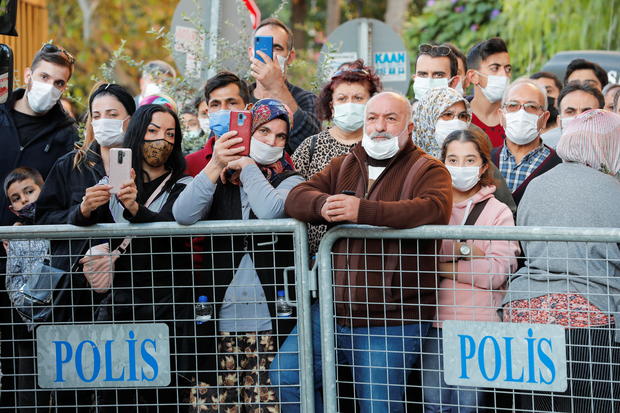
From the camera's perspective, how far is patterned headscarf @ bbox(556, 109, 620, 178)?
5156 mm

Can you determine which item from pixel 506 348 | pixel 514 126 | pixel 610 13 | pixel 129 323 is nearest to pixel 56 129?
pixel 129 323

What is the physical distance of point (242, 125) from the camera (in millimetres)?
5234

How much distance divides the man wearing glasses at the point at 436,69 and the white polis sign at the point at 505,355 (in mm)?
2889

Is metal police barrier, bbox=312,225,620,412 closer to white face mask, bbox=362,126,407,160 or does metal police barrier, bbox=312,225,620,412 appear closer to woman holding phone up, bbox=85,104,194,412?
white face mask, bbox=362,126,407,160

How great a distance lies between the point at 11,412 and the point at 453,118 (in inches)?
127

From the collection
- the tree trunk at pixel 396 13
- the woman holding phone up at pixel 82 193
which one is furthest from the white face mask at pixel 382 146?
the tree trunk at pixel 396 13

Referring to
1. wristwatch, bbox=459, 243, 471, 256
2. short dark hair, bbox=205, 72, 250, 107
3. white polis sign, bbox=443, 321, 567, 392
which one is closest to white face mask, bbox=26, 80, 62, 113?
short dark hair, bbox=205, 72, 250, 107

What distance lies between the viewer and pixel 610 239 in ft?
14.5

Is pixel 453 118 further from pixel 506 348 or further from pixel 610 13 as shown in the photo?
pixel 610 13

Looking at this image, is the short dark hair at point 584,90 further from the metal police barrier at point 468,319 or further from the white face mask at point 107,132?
the white face mask at point 107,132

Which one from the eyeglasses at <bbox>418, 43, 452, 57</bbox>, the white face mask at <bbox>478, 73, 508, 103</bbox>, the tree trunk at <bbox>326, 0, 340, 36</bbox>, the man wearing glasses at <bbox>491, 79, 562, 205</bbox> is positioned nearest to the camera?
the man wearing glasses at <bbox>491, 79, 562, 205</bbox>

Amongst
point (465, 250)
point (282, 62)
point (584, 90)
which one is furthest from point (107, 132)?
point (584, 90)

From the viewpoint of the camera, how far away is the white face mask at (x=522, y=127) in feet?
21.2

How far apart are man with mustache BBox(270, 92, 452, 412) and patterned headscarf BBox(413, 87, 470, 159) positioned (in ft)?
3.87
